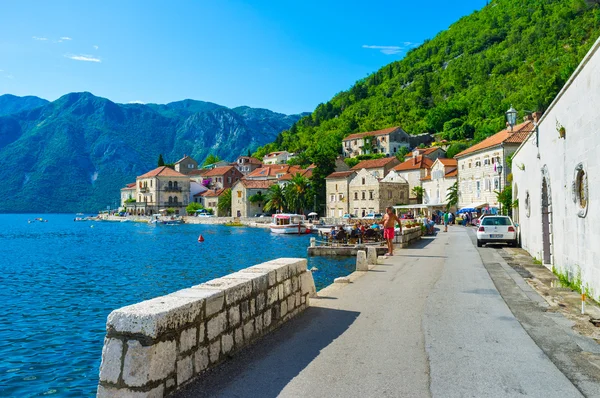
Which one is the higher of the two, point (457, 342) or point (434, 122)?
point (434, 122)

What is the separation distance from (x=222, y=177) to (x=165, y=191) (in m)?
16.3

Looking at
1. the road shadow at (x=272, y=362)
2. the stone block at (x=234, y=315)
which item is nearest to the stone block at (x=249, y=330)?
the road shadow at (x=272, y=362)

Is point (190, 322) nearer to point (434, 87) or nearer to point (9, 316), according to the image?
point (9, 316)

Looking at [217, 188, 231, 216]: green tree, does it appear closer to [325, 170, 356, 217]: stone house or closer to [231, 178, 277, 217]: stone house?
[231, 178, 277, 217]: stone house

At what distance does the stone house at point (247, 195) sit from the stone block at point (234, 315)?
96827mm

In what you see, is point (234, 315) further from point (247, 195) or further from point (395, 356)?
point (247, 195)

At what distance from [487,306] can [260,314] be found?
17.6 ft

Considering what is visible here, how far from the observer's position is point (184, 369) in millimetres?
5254

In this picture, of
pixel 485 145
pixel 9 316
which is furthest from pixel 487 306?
pixel 485 145

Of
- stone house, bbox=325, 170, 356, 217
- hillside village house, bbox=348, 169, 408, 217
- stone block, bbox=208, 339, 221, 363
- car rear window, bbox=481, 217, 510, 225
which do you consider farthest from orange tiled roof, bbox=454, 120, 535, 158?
stone block, bbox=208, 339, 221, 363


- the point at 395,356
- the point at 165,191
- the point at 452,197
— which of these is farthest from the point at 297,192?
the point at 395,356

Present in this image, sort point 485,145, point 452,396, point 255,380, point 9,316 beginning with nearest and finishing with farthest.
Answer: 1. point 452,396
2. point 255,380
3. point 9,316
4. point 485,145

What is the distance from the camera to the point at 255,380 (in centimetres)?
555

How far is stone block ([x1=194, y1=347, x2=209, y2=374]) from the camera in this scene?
5.49 m
